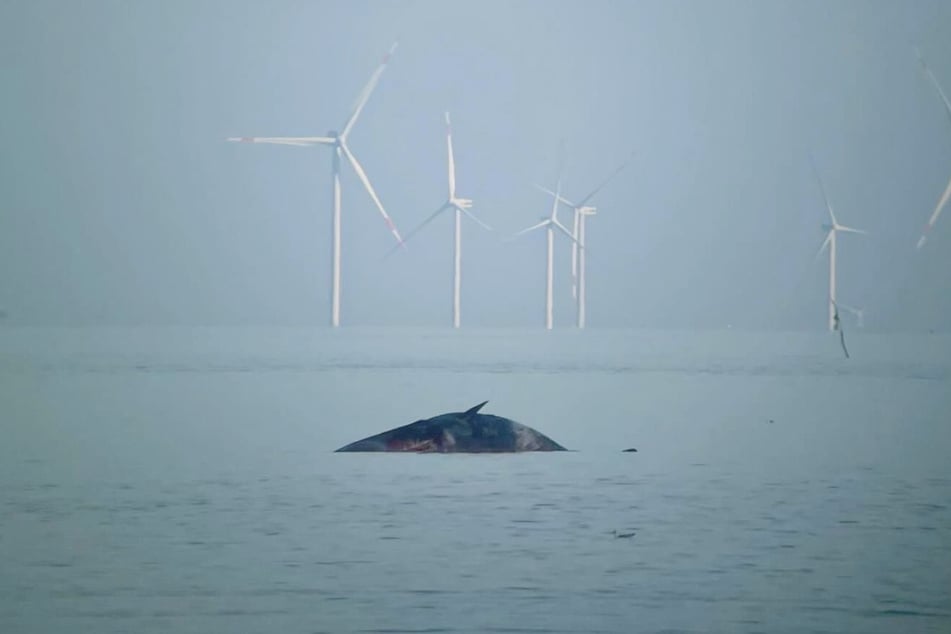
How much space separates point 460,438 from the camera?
20.4 meters

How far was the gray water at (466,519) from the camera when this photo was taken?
10633mm

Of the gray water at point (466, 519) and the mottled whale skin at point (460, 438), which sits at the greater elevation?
the mottled whale skin at point (460, 438)

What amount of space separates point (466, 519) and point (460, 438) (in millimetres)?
6271

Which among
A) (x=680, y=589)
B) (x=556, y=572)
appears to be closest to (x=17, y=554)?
(x=556, y=572)

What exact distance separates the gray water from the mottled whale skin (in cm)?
65

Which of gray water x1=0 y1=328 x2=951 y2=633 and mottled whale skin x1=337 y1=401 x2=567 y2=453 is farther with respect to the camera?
mottled whale skin x1=337 y1=401 x2=567 y2=453

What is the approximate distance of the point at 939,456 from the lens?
65.7 ft

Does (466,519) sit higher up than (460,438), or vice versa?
(460,438)

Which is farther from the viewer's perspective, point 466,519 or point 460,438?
point 460,438

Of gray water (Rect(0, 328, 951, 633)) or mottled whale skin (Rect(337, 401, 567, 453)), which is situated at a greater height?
mottled whale skin (Rect(337, 401, 567, 453))

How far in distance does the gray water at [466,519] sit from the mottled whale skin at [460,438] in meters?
0.65

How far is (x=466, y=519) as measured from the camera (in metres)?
Result: 14.1

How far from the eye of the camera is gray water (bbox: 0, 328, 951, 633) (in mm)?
10633

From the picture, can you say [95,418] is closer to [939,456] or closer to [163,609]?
[939,456]
